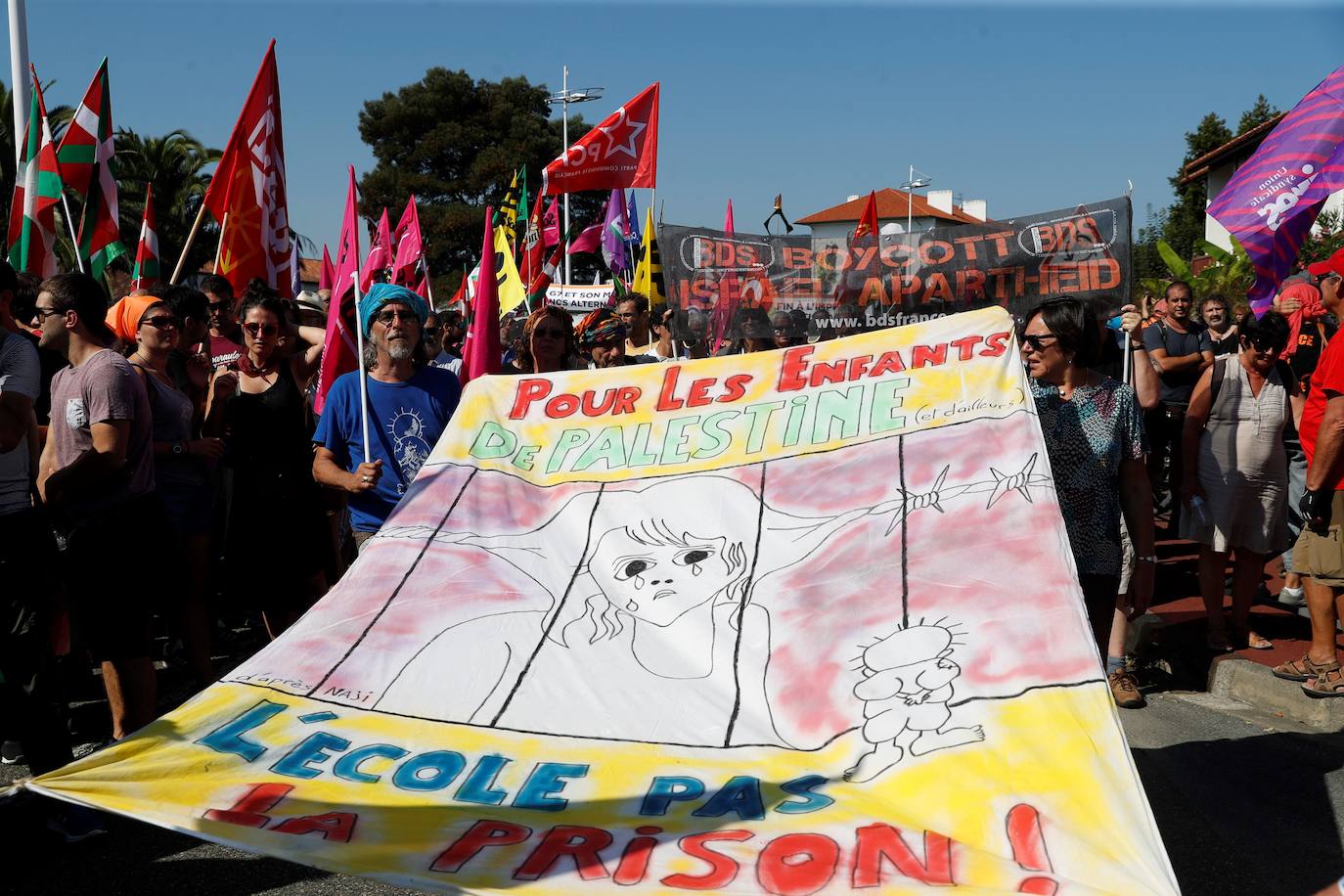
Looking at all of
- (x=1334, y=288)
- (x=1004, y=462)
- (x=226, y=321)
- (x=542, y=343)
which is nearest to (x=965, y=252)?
(x=1334, y=288)

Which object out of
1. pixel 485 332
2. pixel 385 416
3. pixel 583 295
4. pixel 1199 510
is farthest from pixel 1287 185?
pixel 583 295

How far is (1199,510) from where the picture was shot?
6453 millimetres

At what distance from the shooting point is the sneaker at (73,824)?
12.6ft

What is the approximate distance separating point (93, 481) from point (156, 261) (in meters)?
4.40

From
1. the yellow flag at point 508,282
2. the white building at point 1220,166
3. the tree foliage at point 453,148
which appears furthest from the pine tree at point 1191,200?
the yellow flag at point 508,282

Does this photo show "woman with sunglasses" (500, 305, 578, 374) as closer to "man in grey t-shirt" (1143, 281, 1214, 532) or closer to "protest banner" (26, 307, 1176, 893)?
"protest banner" (26, 307, 1176, 893)

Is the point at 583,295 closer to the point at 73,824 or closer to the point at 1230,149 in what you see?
the point at 73,824

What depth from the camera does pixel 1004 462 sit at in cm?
355

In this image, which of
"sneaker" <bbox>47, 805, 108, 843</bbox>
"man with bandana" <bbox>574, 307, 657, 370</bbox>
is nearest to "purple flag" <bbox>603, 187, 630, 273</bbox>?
"man with bandana" <bbox>574, 307, 657, 370</bbox>

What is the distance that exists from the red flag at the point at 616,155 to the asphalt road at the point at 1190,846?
630 cm

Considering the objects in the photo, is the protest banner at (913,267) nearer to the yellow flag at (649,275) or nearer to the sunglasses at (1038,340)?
the sunglasses at (1038,340)

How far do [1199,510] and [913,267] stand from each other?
78.6 inches

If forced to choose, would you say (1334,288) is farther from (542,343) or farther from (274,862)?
(274,862)

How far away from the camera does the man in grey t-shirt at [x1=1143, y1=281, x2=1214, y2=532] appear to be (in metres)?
8.48
